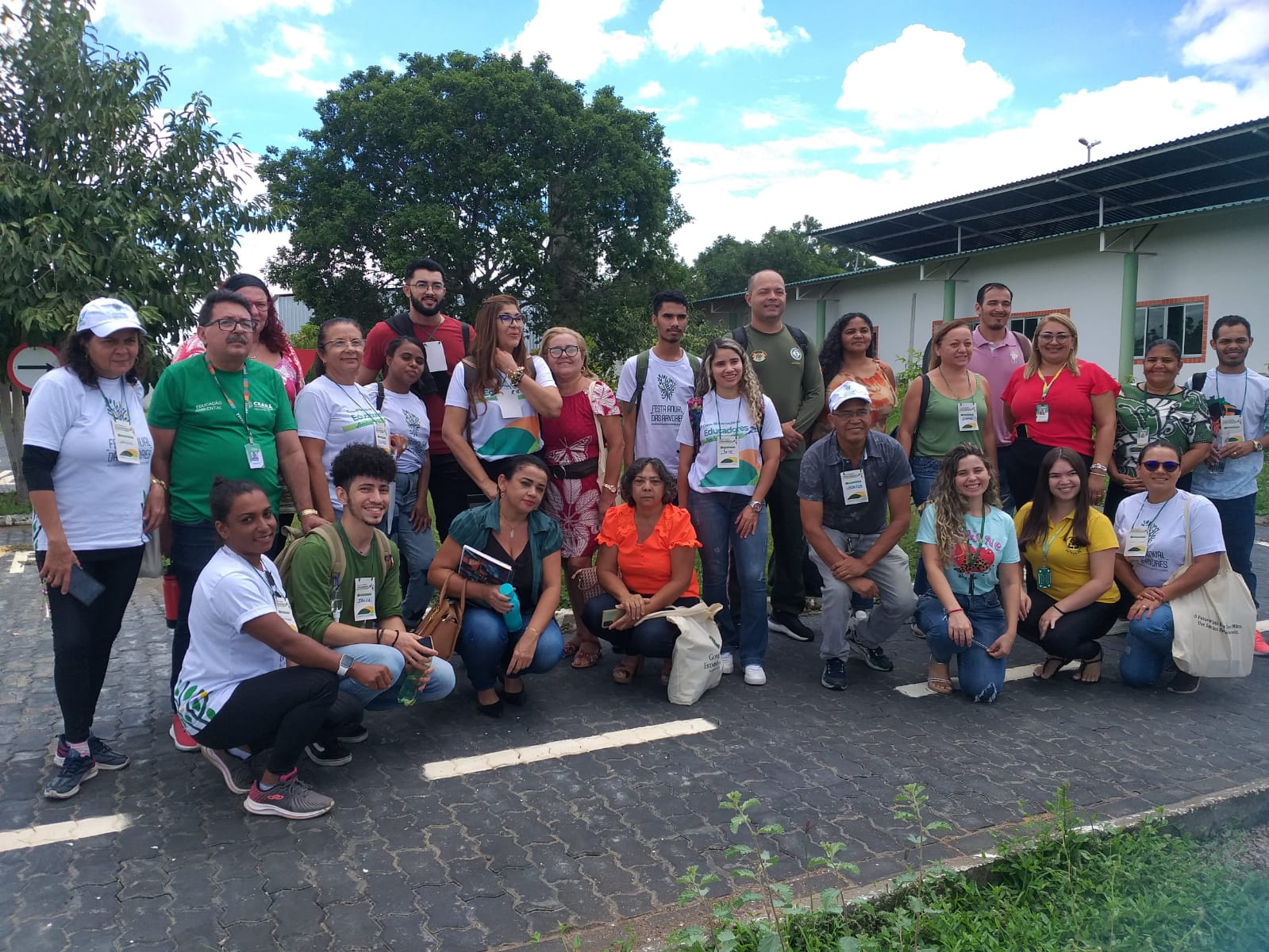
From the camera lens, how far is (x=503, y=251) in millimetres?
25719

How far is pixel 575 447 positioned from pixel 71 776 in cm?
281

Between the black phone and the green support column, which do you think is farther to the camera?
the green support column

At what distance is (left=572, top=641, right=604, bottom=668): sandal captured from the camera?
5.37 meters

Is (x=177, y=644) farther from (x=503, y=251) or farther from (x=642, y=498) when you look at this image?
(x=503, y=251)

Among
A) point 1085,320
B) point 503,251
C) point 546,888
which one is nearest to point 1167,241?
point 1085,320

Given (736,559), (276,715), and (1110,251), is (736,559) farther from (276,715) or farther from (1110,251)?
(1110,251)

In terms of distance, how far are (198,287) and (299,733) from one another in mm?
8962

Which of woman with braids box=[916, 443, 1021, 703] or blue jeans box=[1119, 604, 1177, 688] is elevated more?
woman with braids box=[916, 443, 1021, 703]

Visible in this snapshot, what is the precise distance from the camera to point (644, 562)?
486cm

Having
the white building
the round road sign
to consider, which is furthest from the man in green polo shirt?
the white building

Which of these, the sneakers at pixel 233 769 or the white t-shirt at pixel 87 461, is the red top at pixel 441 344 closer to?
the white t-shirt at pixel 87 461

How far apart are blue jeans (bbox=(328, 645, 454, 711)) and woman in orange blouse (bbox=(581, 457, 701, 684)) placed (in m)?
1.03

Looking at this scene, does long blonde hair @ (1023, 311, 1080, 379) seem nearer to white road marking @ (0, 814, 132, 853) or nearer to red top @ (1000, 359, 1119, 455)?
red top @ (1000, 359, 1119, 455)

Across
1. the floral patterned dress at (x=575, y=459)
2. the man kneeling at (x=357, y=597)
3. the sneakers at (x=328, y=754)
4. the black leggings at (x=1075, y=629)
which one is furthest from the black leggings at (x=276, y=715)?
the black leggings at (x=1075, y=629)
